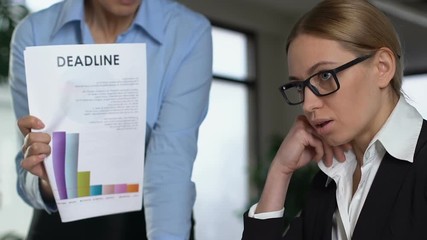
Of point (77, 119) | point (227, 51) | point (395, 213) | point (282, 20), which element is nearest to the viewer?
point (395, 213)

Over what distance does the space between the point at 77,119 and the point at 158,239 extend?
0.93ft

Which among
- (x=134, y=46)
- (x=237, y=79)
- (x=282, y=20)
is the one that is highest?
(x=282, y=20)

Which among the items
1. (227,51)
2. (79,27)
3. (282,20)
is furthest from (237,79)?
(79,27)

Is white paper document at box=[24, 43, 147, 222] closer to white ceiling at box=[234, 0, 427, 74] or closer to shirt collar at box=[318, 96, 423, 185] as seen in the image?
shirt collar at box=[318, 96, 423, 185]

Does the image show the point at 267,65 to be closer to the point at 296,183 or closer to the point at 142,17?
the point at 296,183

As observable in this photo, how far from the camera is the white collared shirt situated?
4.15 feet

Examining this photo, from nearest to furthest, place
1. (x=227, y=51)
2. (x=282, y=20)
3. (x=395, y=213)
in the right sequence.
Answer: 1. (x=395, y=213)
2. (x=227, y=51)
3. (x=282, y=20)

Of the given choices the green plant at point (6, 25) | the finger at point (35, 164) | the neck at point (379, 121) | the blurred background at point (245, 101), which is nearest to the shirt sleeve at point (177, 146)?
the finger at point (35, 164)

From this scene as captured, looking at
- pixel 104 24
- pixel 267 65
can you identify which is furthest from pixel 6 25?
pixel 267 65

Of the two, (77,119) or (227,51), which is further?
(227,51)

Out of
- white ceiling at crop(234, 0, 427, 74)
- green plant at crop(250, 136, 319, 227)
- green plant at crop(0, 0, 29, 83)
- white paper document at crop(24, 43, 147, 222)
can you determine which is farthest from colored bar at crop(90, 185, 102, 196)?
white ceiling at crop(234, 0, 427, 74)

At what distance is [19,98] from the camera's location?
1560 mm

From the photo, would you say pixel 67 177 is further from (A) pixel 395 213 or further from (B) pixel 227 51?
(B) pixel 227 51

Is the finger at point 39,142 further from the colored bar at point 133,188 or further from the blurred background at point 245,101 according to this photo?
the blurred background at point 245,101
